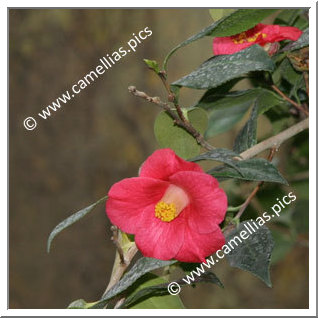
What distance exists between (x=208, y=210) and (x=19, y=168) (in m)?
1.71

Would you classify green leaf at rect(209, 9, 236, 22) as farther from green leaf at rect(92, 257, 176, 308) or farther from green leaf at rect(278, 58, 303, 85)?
green leaf at rect(92, 257, 176, 308)

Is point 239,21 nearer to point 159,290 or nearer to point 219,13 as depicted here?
point 219,13

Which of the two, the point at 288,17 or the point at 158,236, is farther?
the point at 288,17

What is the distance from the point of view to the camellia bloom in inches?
24.9

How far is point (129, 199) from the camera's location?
0.54 m

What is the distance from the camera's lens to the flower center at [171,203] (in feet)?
1.82

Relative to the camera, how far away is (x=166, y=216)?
0.56 metres

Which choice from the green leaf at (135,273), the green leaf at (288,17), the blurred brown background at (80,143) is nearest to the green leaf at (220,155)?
the green leaf at (135,273)

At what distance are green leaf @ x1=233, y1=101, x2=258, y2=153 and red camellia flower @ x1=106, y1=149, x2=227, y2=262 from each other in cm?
14

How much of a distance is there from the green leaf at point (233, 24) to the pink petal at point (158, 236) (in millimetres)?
163

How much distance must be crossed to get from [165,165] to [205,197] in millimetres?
52

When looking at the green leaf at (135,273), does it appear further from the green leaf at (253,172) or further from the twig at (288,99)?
the twig at (288,99)

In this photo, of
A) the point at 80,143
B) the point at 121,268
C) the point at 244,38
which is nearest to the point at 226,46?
the point at 244,38

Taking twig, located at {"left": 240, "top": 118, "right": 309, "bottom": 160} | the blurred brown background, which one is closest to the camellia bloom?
twig, located at {"left": 240, "top": 118, "right": 309, "bottom": 160}
